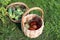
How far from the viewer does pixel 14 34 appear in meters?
3.38

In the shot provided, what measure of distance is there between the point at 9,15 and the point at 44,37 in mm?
702

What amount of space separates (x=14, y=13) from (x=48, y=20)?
0.60 meters

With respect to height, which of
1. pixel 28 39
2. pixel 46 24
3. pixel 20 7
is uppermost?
pixel 20 7

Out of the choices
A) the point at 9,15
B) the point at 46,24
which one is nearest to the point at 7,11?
the point at 9,15

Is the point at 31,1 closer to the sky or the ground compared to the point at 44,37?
closer to the sky

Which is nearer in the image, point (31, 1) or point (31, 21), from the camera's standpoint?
point (31, 21)

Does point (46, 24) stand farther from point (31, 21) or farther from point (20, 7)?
point (20, 7)

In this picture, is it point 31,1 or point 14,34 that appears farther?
point 31,1

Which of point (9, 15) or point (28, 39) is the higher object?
point (9, 15)

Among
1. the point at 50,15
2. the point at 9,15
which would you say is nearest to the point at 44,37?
the point at 50,15

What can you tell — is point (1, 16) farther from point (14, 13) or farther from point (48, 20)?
point (48, 20)

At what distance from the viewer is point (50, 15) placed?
362 centimetres

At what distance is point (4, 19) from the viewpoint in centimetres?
346

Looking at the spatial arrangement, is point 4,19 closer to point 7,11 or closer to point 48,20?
point 7,11
